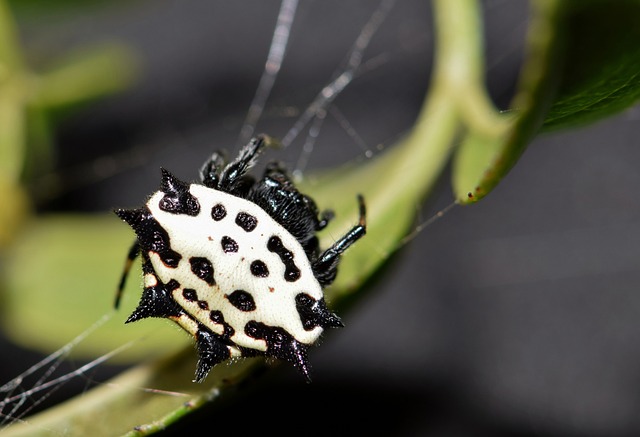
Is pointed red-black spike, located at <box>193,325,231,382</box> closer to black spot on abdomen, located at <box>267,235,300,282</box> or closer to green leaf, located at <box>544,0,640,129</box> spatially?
black spot on abdomen, located at <box>267,235,300,282</box>

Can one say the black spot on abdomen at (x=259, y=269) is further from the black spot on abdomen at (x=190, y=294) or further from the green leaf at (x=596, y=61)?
the green leaf at (x=596, y=61)

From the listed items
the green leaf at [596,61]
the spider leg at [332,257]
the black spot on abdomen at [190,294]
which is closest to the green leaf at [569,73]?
the green leaf at [596,61]

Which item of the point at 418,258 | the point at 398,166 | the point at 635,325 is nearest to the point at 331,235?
the point at 398,166

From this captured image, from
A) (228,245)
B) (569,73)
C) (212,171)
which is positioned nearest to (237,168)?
(212,171)

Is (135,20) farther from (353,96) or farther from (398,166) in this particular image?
(398,166)

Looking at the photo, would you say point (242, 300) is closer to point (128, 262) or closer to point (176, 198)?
point (176, 198)

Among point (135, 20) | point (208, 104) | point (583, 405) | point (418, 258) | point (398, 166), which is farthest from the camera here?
point (135, 20)

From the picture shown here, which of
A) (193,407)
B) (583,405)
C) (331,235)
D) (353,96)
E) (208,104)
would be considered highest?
(208,104)
